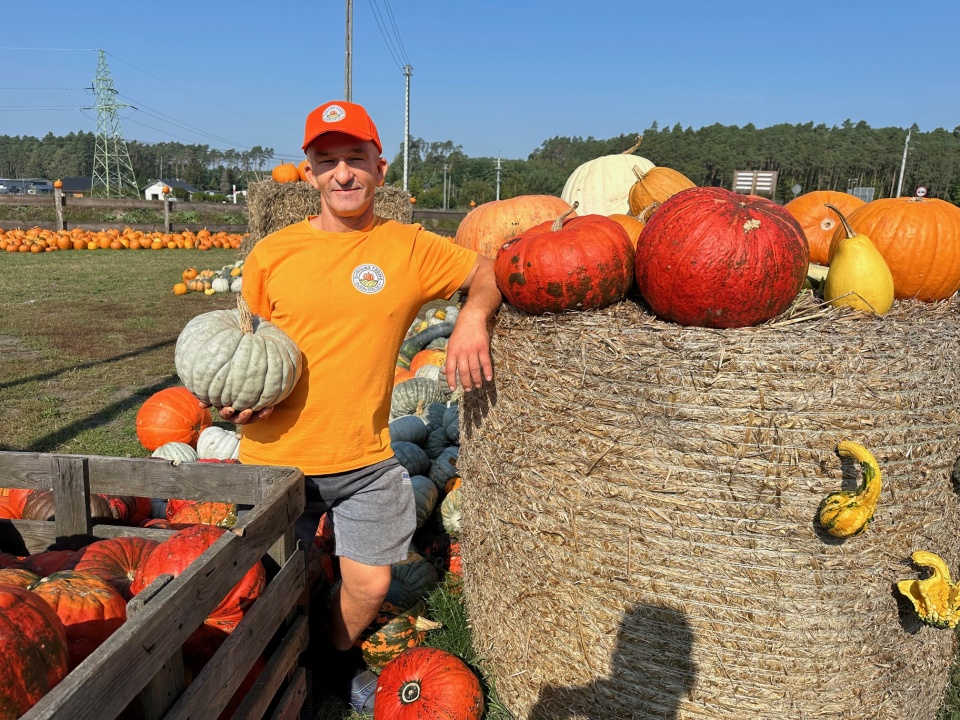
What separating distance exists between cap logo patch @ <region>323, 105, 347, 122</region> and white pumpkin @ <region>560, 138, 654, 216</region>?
184 cm

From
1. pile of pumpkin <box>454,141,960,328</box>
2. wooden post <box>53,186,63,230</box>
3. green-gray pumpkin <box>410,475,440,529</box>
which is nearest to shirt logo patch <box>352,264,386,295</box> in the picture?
pile of pumpkin <box>454,141,960,328</box>

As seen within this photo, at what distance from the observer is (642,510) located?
80.6 inches

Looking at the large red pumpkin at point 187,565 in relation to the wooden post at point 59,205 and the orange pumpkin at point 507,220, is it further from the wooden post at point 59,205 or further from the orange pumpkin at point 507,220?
the wooden post at point 59,205

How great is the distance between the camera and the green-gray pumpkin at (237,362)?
7.04 ft

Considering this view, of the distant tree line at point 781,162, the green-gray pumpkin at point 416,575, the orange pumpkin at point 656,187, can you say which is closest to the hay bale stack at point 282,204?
the orange pumpkin at point 656,187

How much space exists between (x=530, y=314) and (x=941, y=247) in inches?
59.4

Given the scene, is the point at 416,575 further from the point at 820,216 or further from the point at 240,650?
the point at 820,216

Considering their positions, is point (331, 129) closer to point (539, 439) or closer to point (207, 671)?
point (539, 439)

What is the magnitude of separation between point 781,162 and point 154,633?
3177 inches

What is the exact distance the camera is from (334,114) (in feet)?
7.63

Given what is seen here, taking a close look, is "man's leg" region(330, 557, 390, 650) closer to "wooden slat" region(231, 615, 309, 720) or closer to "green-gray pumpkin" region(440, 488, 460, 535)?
"wooden slat" region(231, 615, 309, 720)

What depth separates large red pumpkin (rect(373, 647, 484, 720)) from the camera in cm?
249

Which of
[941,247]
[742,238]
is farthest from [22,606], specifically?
[941,247]

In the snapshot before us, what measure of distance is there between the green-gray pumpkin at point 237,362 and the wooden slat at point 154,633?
1.33 ft
